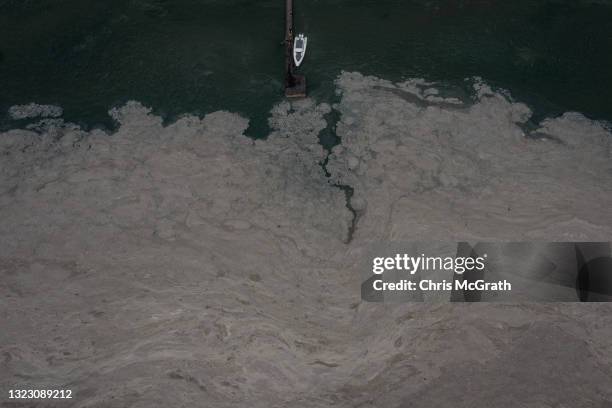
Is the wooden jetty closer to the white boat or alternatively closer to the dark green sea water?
the white boat

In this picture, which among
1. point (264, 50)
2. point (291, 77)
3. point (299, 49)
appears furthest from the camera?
point (264, 50)

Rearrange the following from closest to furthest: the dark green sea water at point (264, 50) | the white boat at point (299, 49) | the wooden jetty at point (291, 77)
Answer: the wooden jetty at point (291, 77)
the dark green sea water at point (264, 50)
the white boat at point (299, 49)

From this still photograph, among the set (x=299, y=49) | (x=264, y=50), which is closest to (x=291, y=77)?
(x=299, y=49)

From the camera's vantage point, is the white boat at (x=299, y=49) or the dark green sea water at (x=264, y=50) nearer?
the dark green sea water at (x=264, y=50)

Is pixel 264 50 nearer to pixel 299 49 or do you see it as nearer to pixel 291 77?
pixel 299 49

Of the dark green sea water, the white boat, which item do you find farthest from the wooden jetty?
the dark green sea water

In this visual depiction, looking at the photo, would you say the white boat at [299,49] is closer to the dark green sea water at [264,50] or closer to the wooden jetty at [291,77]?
the wooden jetty at [291,77]

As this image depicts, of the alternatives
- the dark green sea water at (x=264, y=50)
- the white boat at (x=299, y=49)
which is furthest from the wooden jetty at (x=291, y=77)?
the dark green sea water at (x=264, y=50)
